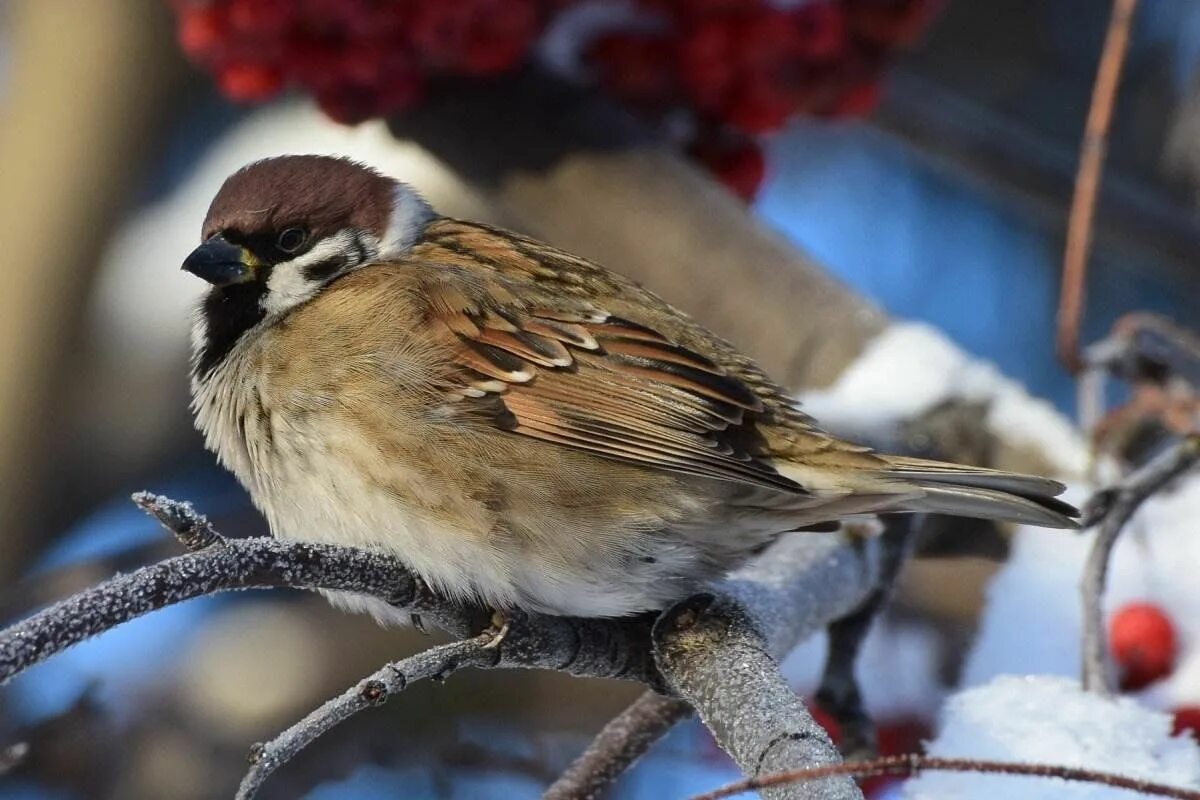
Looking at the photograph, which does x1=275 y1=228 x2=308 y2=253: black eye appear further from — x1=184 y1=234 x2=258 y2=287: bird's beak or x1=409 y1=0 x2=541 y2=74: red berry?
x1=409 y1=0 x2=541 y2=74: red berry

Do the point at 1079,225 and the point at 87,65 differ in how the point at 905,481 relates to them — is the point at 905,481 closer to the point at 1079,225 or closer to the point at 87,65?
the point at 1079,225

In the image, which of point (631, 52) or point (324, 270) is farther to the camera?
point (631, 52)

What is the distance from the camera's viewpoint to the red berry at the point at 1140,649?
255 cm

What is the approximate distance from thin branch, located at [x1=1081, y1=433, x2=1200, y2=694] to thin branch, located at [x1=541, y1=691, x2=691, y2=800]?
1.90 ft

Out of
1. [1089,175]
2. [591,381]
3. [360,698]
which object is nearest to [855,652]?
[591,381]

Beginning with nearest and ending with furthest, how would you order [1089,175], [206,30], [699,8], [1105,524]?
1. [1105,524]
2. [1089,175]
3. [206,30]
4. [699,8]

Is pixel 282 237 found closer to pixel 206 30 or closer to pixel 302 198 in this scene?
pixel 302 198

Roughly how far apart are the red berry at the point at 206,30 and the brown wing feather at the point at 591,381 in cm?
129

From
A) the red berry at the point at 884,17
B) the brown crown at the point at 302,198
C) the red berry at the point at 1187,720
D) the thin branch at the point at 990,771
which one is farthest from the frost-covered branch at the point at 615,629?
the red berry at the point at 884,17

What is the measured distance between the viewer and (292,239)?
2.28 m

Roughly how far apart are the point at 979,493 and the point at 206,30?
6.55ft

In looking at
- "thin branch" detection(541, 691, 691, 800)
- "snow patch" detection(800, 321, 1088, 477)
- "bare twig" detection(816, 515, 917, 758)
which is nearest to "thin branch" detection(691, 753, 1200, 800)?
"thin branch" detection(541, 691, 691, 800)

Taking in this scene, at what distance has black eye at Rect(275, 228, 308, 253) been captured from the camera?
2.26 m

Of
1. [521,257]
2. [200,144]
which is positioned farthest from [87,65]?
[521,257]
